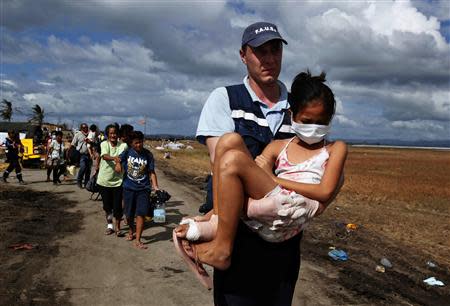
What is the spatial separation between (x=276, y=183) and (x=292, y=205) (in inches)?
5.2

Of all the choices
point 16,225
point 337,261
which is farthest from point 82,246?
point 337,261

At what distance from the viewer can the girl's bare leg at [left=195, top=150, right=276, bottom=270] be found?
2.12 meters

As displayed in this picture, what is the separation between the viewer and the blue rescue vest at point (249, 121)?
252 centimetres

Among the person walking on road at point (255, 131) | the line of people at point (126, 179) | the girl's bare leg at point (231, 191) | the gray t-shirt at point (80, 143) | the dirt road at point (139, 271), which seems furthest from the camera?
the gray t-shirt at point (80, 143)

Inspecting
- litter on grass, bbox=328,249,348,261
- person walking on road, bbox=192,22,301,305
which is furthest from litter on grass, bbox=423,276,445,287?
person walking on road, bbox=192,22,301,305

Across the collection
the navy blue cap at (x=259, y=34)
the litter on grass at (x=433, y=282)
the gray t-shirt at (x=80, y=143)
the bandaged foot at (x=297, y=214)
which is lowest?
the litter on grass at (x=433, y=282)

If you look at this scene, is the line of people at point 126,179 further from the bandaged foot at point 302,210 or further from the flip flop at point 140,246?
the bandaged foot at point 302,210

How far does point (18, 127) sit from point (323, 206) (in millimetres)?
56686

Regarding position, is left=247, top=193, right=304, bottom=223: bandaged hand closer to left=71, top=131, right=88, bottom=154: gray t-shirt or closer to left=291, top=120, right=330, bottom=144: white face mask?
left=291, top=120, right=330, bottom=144: white face mask

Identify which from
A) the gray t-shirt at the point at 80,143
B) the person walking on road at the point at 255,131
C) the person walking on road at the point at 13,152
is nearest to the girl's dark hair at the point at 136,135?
the person walking on road at the point at 255,131

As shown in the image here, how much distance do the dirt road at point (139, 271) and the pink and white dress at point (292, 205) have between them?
313 cm

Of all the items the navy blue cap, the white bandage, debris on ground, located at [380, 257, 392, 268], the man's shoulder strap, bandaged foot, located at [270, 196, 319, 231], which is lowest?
debris on ground, located at [380, 257, 392, 268]

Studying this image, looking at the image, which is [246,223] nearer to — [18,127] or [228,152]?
[228,152]

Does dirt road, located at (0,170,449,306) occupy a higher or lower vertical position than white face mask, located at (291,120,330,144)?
lower
